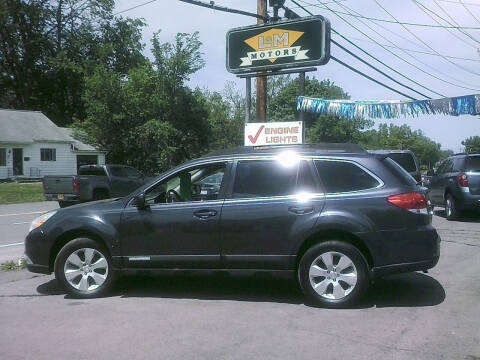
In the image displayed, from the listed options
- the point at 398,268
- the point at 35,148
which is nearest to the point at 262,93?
the point at 398,268

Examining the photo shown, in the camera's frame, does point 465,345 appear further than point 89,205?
No

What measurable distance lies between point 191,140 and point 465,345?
3128cm

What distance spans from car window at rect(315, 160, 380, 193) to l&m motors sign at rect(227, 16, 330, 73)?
764 cm

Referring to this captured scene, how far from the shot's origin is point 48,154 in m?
38.1

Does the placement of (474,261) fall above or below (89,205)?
below

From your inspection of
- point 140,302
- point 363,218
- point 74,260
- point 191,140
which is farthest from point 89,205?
point 191,140

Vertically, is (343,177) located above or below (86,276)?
above

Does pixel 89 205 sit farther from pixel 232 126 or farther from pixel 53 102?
pixel 53 102

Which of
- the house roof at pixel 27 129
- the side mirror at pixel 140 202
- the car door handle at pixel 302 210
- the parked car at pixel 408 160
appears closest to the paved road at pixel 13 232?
the side mirror at pixel 140 202

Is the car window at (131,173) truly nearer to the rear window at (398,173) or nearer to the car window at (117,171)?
the car window at (117,171)

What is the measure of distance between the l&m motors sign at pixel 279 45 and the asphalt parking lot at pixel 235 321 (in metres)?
7.59

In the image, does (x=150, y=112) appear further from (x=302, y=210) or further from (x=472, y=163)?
(x=302, y=210)

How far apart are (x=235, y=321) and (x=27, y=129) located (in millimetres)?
37064

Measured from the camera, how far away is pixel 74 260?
6.11 m
